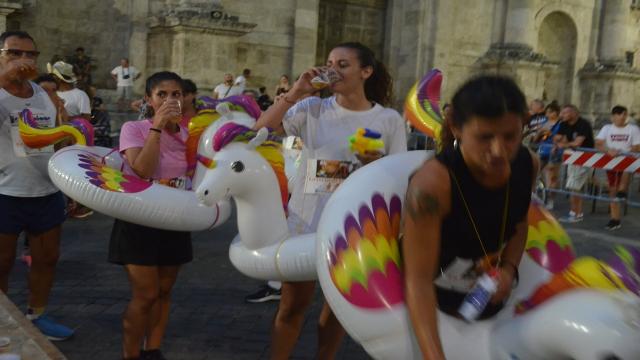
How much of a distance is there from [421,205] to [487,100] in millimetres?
381

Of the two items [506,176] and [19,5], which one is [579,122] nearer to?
[506,176]

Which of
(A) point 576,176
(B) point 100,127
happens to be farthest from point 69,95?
(A) point 576,176

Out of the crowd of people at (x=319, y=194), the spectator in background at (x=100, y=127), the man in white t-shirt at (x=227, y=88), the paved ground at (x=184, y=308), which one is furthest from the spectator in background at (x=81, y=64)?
the crowd of people at (x=319, y=194)

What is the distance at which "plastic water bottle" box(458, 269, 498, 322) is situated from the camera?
6.93 ft

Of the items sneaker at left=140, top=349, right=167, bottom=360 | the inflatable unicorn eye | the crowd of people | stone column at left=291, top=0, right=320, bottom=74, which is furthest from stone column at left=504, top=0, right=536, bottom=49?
sneaker at left=140, top=349, right=167, bottom=360

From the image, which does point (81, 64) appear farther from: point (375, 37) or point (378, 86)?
point (378, 86)

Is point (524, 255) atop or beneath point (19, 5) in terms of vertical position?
beneath

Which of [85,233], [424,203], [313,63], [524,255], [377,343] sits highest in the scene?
[313,63]

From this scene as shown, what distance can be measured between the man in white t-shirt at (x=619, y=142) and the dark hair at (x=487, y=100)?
27.8 feet

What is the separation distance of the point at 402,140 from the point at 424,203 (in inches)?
64.5

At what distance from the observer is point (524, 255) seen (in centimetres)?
254

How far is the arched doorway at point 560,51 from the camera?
849 inches

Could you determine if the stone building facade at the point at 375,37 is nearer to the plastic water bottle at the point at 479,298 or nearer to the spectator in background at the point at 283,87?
the spectator in background at the point at 283,87

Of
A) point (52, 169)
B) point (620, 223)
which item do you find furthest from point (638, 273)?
point (620, 223)
